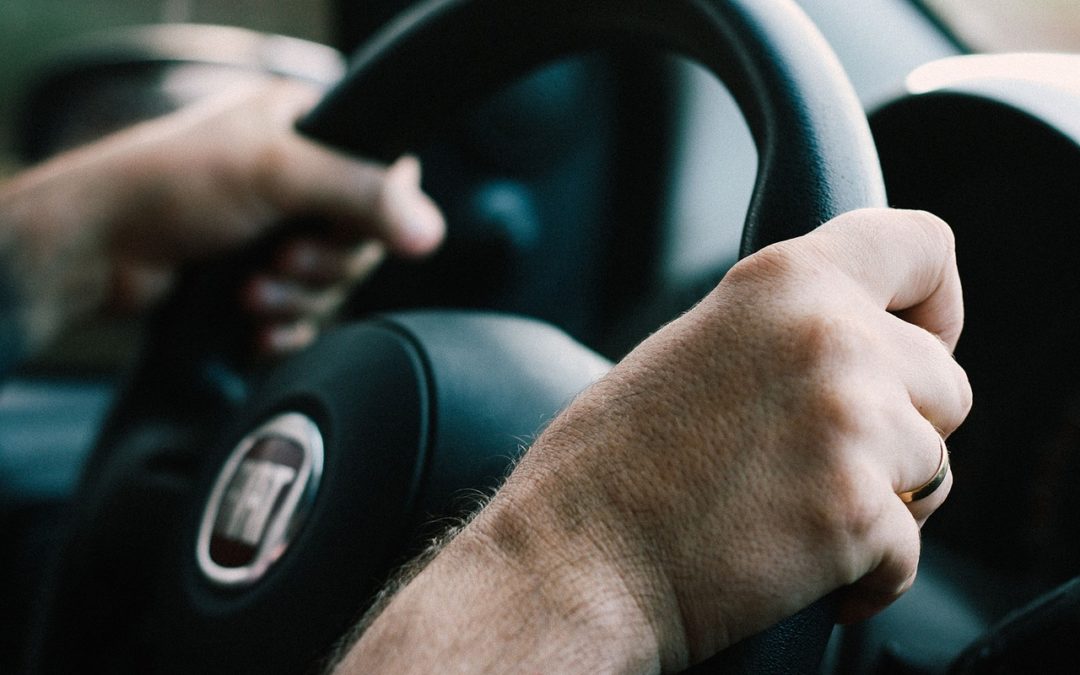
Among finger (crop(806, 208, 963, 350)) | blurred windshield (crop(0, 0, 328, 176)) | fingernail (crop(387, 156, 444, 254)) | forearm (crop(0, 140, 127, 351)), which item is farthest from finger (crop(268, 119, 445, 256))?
blurred windshield (crop(0, 0, 328, 176))

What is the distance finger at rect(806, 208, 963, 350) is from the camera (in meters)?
0.40

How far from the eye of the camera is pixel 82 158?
3.58 feet

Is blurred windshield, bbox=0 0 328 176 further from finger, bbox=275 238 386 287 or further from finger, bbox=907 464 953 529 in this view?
finger, bbox=907 464 953 529

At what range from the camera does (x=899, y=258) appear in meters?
0.41

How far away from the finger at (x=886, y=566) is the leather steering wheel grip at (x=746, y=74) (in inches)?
0.8

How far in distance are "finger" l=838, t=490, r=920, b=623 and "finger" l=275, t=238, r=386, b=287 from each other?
26.1 inches

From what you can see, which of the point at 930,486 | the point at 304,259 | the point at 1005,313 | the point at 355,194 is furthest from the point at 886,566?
the point at 304,259

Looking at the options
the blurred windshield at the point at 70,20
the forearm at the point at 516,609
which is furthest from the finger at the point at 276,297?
the blurred windshield at the point at 70,20

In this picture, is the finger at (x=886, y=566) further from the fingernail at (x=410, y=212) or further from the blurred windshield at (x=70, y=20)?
the blurred windshield at (x=70, y=20)

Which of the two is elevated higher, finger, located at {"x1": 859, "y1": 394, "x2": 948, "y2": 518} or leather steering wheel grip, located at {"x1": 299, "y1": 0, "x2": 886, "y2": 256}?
leather steering wheel grip, located at {"x1": 299, "y1": 0, "x2": 886, "y2": 256}

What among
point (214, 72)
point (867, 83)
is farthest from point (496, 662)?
point (214, 72)

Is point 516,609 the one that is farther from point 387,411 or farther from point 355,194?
point 355,194

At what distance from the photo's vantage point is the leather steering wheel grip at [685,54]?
44 centimetres

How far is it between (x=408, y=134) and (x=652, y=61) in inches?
23.6
